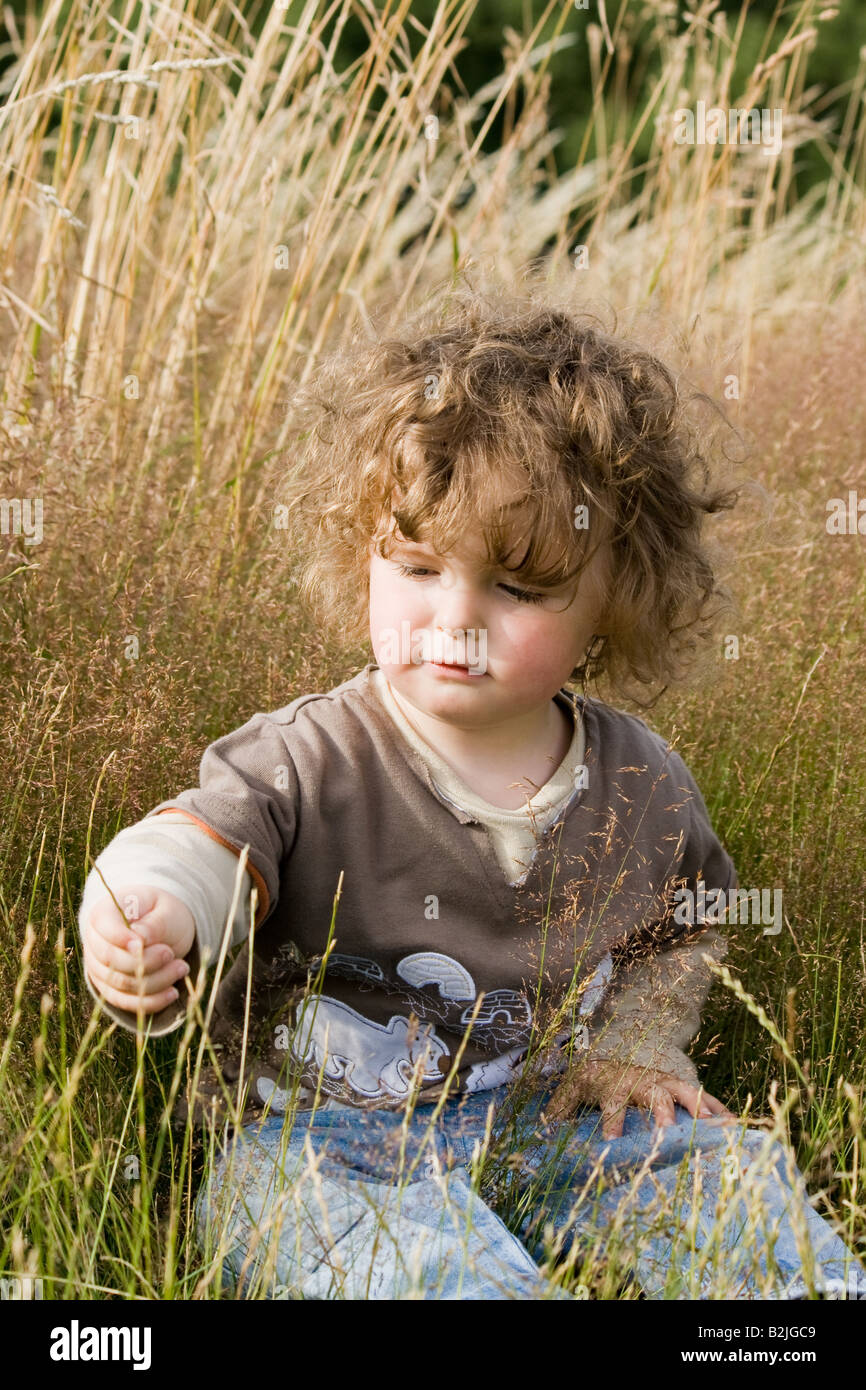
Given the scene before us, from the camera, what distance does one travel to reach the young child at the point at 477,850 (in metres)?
1.35

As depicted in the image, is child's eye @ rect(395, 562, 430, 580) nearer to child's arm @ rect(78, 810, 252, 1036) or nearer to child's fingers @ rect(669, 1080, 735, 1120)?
child's arm @ rect(78, 810, 252, 1036)

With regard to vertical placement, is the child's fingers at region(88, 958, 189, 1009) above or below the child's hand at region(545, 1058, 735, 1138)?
above

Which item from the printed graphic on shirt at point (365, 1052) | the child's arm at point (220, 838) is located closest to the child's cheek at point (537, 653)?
the child's arm at point (220, 838)

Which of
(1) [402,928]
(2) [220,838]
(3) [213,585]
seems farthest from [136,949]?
(3) [213,585]

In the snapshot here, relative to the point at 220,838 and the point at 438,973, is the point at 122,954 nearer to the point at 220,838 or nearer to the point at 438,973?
the point at 220,838

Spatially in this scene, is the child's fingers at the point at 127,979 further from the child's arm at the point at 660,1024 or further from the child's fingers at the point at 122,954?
the child's arm at the point at 660,1024

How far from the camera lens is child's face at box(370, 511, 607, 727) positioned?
4.67ft

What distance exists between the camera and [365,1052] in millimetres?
1490

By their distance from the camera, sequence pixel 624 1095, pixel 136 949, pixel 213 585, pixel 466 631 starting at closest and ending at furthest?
pixel 136 949, pixel 466 631, pixel 624 1095, pixel 213 585

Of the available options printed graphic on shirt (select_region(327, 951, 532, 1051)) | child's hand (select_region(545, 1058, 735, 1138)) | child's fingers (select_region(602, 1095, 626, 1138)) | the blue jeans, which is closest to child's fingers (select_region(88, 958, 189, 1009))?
the blue jeans

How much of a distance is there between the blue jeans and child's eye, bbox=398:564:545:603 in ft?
1.64

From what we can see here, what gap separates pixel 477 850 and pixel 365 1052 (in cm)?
24
